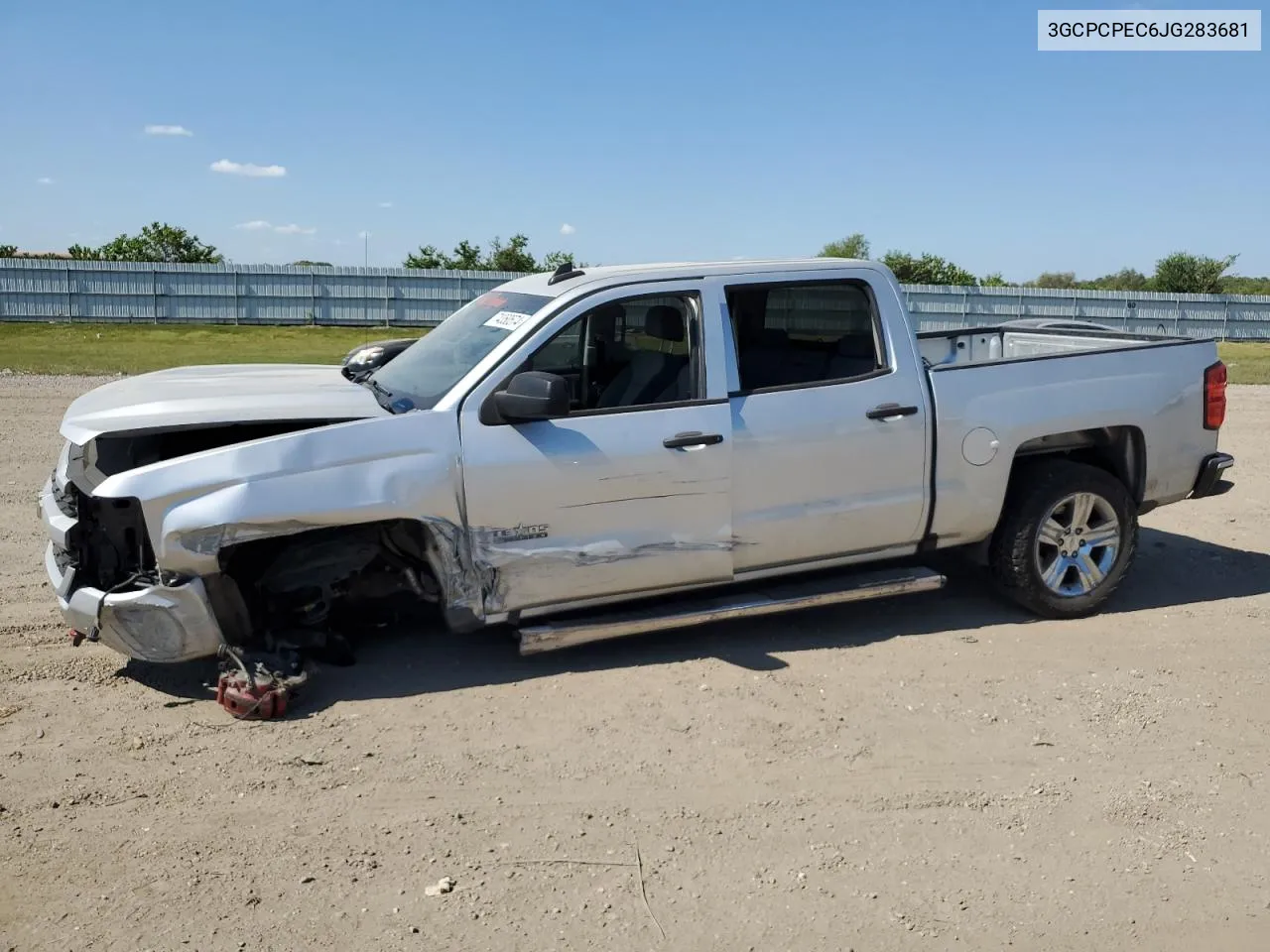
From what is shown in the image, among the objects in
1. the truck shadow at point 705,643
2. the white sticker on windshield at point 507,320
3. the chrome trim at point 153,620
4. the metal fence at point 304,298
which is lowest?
the truck shadow at point 705,643

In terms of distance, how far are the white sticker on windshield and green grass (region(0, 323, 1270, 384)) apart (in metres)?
15.1

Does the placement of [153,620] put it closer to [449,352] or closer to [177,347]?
[449,352]

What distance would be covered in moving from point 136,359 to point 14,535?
1534cm

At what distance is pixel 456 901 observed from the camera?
11.6ft

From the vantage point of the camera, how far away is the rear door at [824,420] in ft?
18.0

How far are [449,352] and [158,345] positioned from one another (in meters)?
24.3

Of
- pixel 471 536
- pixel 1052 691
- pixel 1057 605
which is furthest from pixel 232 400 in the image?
pixel 1057 605

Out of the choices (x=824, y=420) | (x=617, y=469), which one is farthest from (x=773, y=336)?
(x=617, y=469)

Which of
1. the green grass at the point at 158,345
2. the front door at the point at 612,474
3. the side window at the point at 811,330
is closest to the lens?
the front door at the point at 612,474

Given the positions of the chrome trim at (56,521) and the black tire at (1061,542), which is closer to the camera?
the chrome trim at (56,521)

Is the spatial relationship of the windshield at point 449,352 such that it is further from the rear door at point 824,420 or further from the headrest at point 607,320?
the rear door at point 824,420

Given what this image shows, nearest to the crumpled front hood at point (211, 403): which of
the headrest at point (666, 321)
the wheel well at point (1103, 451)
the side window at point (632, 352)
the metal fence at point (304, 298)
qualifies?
the side window at point (632, 352)

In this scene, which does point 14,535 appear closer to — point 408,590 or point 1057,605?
point 408,590

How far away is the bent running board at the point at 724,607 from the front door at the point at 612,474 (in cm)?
13
